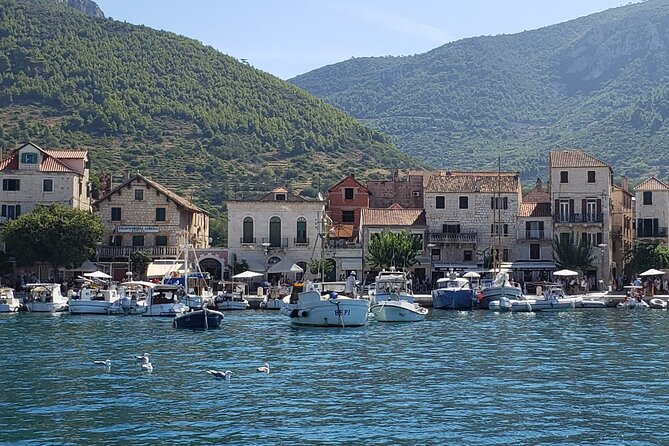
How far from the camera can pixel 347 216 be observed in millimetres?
94000

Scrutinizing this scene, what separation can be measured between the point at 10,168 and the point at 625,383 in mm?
60294

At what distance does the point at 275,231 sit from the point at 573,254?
76.4 feet

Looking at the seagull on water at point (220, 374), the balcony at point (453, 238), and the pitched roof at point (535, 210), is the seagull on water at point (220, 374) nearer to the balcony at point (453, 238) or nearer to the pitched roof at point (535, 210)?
the balcony at point (453, 238)

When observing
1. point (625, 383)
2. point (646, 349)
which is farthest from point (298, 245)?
point (625, 383)

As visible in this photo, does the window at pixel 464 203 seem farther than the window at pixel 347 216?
No

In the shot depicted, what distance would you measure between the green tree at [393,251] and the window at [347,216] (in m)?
13.6

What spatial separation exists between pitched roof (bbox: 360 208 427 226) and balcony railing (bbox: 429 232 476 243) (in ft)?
5.15

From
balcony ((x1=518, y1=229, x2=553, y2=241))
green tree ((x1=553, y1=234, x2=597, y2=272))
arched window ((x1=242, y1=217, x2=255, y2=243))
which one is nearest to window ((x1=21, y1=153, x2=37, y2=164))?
arched window ((x1=242, y1=217, x2=255, y2=243))

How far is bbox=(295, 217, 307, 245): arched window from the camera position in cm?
8388

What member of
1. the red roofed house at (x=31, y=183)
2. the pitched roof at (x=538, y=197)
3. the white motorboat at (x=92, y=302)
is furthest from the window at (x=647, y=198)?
the red roofed house at (x=31, y=183)

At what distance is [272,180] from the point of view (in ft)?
434

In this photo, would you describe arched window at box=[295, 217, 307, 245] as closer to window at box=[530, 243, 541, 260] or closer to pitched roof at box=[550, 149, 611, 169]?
window at box=[530, 243, 541, 260]

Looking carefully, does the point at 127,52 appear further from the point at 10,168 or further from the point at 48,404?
the point at 48,404

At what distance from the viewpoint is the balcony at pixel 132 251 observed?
268ft
